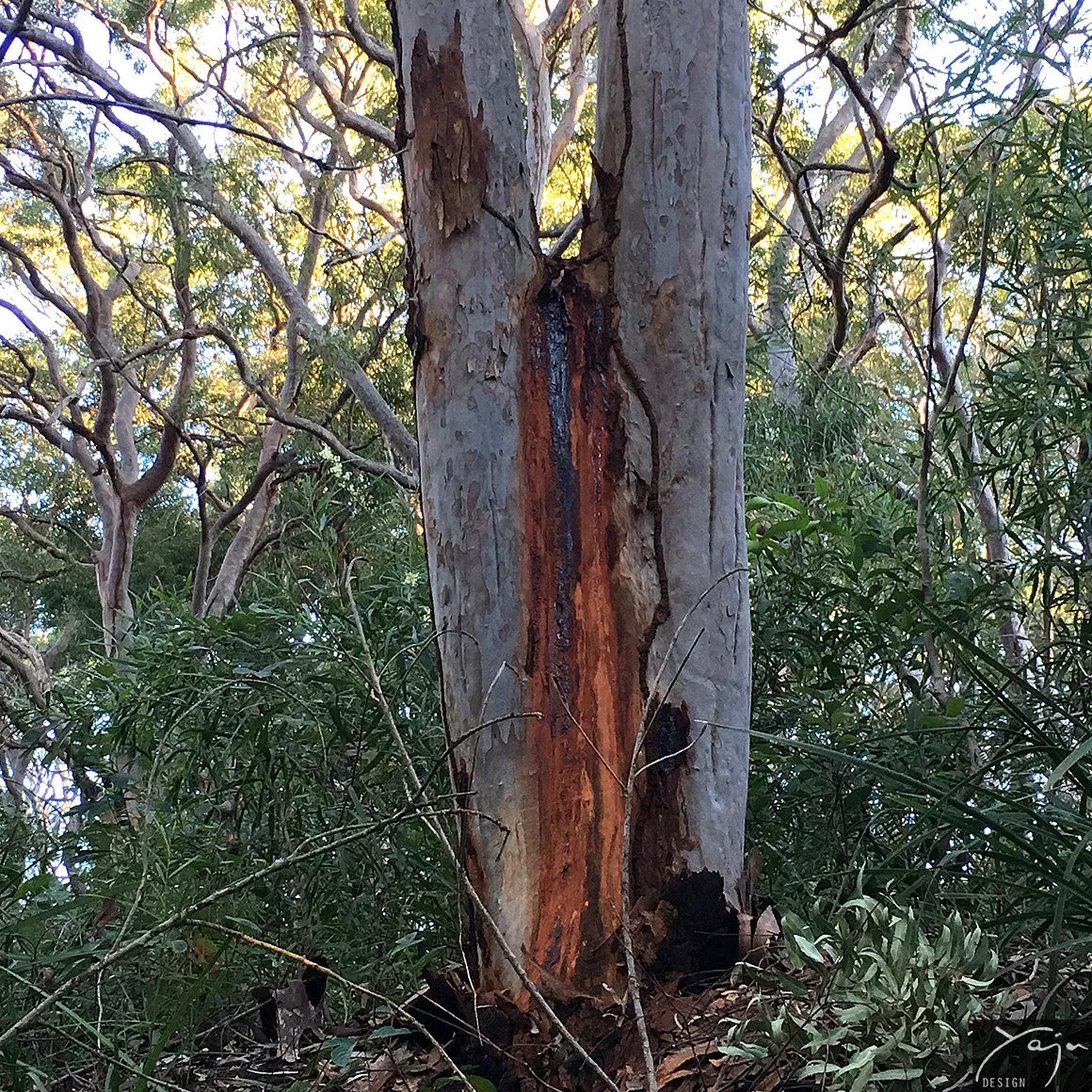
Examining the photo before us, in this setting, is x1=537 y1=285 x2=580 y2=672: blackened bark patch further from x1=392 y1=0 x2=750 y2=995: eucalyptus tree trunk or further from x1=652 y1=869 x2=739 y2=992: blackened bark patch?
x1=652 y1=869 x2=739 y2=992: blackened bark patch

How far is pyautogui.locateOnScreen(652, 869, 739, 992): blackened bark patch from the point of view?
1652mm

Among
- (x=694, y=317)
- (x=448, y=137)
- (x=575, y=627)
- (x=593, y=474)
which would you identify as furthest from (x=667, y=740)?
(x=448, y=137)

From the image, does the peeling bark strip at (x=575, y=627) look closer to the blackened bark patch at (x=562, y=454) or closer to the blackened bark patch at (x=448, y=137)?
the blackened bark patch at (x=562, y=454)

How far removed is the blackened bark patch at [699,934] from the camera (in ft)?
5.42

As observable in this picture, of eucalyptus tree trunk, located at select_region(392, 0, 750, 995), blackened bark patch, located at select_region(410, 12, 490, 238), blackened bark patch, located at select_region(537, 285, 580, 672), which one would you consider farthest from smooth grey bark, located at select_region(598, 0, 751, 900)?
blackened bark patch, located at select_region(410, 12, 490, 238)

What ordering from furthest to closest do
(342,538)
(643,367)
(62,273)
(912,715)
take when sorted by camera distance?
(62,273) → (342,538) → (912,715) → (643,367)

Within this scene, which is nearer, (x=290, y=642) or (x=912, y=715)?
(x=912, y=715)

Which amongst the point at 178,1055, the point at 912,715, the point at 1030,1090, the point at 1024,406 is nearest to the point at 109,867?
the point at 178,1055

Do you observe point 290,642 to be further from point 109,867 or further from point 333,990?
point 333,990

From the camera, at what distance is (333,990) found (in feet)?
8.40

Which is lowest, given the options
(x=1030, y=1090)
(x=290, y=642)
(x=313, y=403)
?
(x=1030, y=1090)

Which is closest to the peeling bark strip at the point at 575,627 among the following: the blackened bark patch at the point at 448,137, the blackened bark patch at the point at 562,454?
the blackened bark patch at the point at 562,454

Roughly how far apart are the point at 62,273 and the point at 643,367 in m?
14.0

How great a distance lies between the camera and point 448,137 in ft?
6.55
